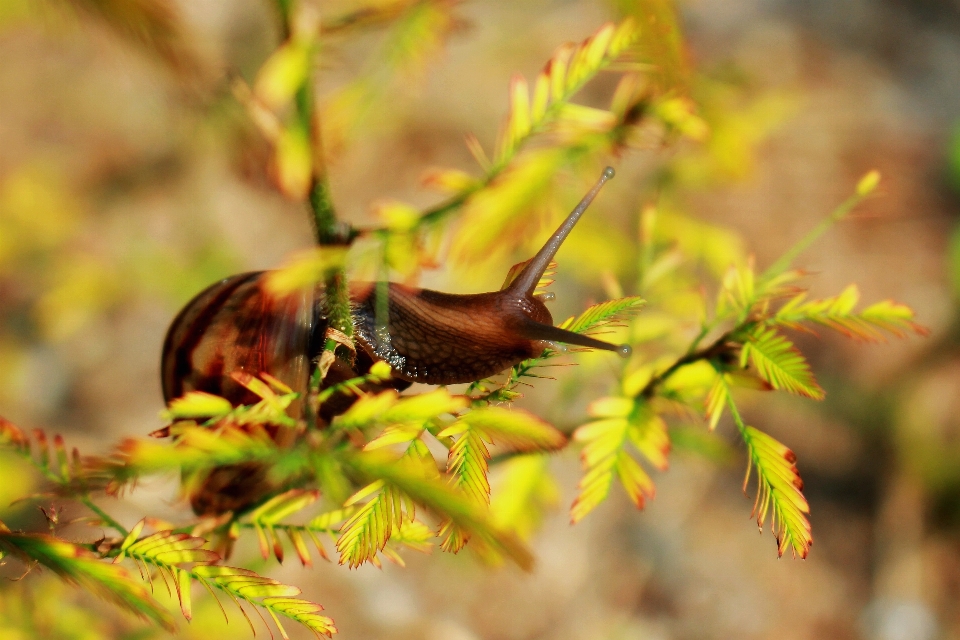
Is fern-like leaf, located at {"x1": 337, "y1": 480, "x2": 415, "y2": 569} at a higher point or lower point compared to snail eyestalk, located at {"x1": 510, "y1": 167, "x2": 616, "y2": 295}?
lower

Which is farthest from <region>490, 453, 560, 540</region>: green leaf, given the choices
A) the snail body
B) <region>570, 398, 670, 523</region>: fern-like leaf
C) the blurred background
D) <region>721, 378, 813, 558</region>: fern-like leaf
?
<region>721, 378, 813, 558</region>: fern-like leaf

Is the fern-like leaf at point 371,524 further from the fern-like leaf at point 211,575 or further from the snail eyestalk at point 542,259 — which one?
the snail eyestalk at point 542,259

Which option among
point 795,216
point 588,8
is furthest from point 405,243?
point 588,8

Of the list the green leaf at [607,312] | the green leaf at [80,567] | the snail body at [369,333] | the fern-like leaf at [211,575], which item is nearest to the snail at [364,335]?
the snail body at [369,333]

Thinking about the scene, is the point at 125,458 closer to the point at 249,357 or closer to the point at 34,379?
the point at 249,357

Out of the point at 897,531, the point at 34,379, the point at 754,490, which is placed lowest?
the point at 897,531

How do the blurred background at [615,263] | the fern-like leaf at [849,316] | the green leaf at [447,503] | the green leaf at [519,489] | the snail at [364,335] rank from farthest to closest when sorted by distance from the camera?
1. the blurred background at [615,263]
2. the green leaf at [519,489]
3. the snail at [364,335]
4. the fern-like leaf at [849,316]
5. the green leaf at [447,503]

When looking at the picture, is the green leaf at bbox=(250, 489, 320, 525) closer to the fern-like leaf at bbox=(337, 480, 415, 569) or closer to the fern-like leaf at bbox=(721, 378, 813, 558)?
the fern-like leaf at bbox=(337, 480, 415, 569)
